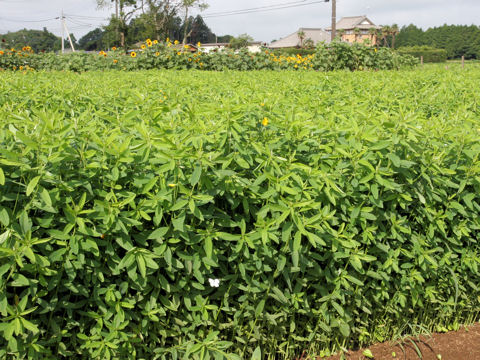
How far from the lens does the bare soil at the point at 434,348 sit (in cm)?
270

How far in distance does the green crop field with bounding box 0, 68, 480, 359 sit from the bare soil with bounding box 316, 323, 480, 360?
10cm

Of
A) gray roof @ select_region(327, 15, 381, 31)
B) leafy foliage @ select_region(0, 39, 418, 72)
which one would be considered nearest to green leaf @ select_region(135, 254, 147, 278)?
leafy foliage @ select_region(0, 39, 418, 72)

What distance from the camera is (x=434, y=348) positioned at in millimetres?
2812

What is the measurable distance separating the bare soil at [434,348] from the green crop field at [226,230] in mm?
102

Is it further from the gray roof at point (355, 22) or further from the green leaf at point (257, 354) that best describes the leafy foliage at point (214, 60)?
the gray roof at point (355, 22)

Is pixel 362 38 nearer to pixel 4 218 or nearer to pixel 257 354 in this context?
pixel 257 354

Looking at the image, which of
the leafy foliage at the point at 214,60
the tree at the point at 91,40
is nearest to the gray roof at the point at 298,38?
the tree at the point at 91,40

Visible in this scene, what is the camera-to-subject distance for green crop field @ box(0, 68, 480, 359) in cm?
186

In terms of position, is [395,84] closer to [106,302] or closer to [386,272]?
[386,272]

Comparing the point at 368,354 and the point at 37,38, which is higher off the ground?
the point at 37,38

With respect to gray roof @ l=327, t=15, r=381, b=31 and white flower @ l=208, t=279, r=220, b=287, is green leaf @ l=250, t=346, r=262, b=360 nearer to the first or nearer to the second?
white flower @ l=208, t=279, r=220, b=287

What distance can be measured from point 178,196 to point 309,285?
2.98 feet

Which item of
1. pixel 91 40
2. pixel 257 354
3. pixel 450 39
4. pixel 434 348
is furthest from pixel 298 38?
pixel 257 354

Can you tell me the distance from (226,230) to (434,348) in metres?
1.69
